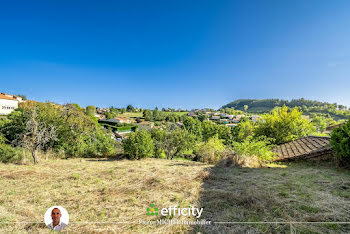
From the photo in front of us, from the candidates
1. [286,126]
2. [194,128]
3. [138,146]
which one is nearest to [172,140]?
[138,146]

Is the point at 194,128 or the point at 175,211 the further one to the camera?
the point at 194,128

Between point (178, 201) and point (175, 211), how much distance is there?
0.33 meters

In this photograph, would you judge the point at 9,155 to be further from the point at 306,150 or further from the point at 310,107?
the point at 310,107

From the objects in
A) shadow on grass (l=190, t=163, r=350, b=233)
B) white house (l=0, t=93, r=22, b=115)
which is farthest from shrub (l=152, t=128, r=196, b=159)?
white house (l=0, t=93, r=22, b=115)

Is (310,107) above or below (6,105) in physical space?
above

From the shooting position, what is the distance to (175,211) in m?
2.65

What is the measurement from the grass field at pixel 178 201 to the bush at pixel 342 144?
92 cm

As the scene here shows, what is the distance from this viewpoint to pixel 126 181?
4336 millimetres

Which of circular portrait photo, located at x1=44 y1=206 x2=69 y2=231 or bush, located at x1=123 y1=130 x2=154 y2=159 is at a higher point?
bush, located at x1=123 y1=130 x2=154 y2=159

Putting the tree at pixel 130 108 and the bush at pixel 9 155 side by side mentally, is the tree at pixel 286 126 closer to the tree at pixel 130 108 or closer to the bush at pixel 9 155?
A: the bush at pixel 9 155

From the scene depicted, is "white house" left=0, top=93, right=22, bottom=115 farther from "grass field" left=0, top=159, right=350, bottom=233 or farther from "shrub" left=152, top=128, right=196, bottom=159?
"grass field" left=0, top=159, right=350, bottom=233

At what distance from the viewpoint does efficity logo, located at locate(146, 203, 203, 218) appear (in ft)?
8.38

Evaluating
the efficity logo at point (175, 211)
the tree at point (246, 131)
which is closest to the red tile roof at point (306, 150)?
the tree at point (246, 131)

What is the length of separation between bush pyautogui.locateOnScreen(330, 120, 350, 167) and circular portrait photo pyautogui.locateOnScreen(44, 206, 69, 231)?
24.0 ft
